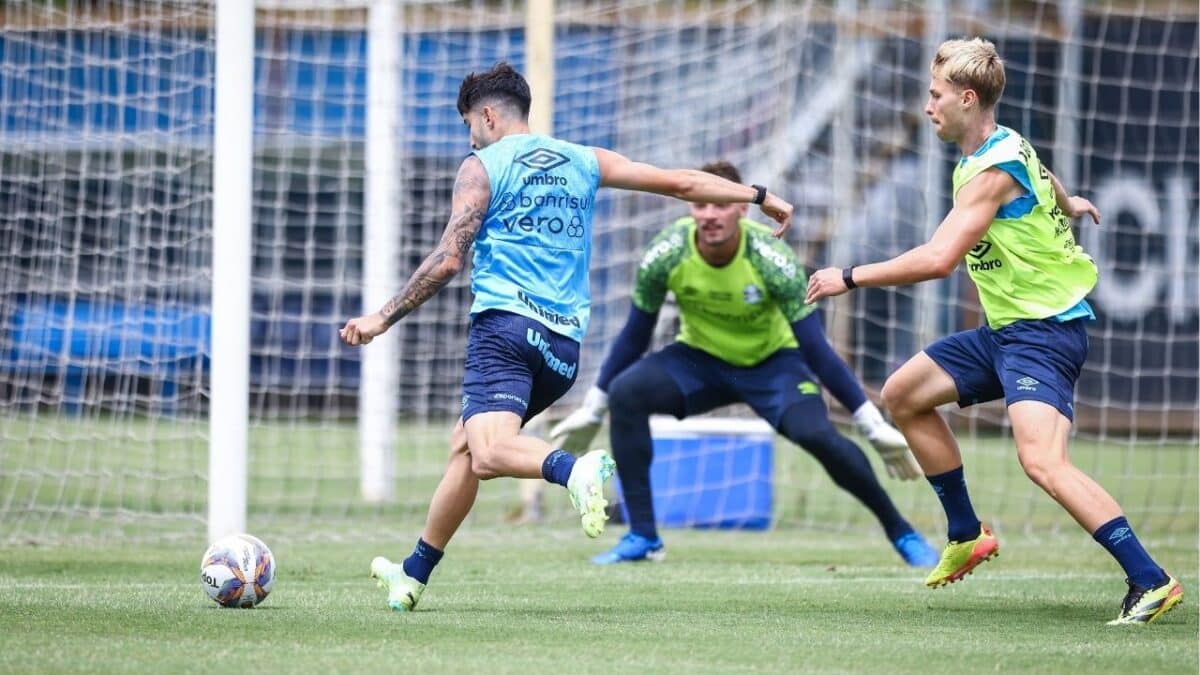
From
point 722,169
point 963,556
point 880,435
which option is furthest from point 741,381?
point 963,556

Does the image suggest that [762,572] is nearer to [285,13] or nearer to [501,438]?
[501,438]

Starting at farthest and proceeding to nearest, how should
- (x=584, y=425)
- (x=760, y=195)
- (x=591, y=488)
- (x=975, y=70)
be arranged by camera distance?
1. (x=584, y=425)
2. (x=760, y=195)
3. (x=975, y=70)
4. (x=591, y=488)

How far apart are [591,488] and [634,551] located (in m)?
2.88

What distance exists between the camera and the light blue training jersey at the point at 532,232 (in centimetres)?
595

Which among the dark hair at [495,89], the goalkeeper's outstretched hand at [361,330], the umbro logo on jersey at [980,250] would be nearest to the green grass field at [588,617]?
the goalkeeper's outstretched hand at [361,330]

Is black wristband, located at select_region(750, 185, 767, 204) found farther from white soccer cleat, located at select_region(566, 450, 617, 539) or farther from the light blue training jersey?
white soccer cleat, located at select_region(566, 450, 617, 539)

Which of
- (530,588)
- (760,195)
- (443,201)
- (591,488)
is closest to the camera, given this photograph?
(591,488)

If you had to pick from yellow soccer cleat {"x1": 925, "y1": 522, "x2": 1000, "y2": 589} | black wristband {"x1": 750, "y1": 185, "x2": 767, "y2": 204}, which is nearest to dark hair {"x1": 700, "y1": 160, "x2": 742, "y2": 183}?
black wristband {"x1": 750, "y1": 185, "x2": 767, "y2": 204}

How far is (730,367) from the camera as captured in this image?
851 centimetres

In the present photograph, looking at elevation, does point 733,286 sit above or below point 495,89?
below

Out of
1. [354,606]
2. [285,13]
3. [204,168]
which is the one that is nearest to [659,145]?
[285,13]

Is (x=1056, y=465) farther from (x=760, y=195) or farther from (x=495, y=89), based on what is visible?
(x=495, y=89)

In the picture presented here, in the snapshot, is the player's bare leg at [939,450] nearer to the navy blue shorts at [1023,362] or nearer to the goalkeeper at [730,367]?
the navy blue shorts at [1023,362]

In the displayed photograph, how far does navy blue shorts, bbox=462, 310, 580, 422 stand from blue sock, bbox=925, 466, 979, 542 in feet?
5.61
